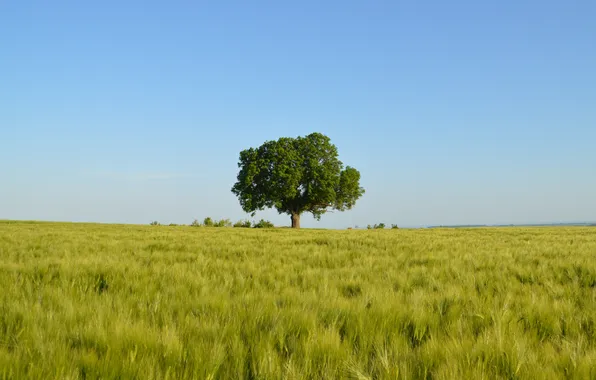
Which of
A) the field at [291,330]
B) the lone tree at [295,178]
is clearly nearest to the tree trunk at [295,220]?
the lone tree at [295,178]

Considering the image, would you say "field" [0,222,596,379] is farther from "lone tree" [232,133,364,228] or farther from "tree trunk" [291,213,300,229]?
"tree trunk" [291,213,300,229]

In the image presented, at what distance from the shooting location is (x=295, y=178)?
43.1 metres

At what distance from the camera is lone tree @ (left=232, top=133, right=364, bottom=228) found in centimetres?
4328

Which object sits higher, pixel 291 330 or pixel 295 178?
pixel 295 178

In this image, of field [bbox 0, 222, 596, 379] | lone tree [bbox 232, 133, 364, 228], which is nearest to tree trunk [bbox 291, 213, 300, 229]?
lone tree [bbox 232, 133, 364, 228]

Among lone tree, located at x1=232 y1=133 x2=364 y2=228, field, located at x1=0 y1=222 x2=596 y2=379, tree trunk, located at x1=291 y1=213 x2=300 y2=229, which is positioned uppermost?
lone tree, located at x1=232 y1=133 x2=364 y2=228

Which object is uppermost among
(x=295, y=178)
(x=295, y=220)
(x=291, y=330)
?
(x=295, y=178)

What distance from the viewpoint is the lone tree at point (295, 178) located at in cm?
4328

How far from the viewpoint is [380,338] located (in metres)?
2.51

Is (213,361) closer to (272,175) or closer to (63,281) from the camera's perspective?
(63,281)

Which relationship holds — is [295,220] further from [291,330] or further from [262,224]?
[291,330]

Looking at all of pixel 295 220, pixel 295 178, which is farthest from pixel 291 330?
pixel 295 220

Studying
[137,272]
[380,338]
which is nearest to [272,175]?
[137,272]

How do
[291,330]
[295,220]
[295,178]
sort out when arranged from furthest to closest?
[295,220], [295,178], [291,330]
